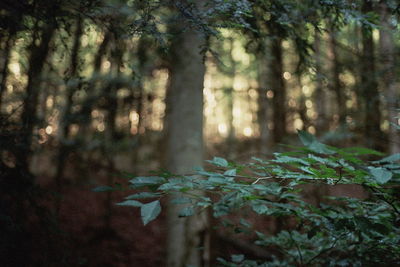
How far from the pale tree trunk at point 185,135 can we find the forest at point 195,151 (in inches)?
0.8

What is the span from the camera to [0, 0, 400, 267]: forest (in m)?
1.67

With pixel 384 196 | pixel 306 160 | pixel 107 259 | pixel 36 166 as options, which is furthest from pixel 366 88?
pixel 36 166

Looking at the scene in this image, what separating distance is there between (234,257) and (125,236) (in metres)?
6.13

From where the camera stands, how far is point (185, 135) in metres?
4.41

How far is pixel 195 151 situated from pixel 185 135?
295mm

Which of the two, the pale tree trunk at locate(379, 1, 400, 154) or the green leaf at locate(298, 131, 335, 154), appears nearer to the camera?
the green leaf at locate(298, 131, 335, 154)

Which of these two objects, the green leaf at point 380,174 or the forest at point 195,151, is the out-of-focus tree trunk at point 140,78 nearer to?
the forest at point 195,151

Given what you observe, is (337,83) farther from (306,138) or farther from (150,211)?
(150,211)

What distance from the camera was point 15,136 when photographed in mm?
3268

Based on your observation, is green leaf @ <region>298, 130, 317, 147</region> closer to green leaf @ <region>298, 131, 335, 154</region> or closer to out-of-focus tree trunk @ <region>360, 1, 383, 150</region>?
green leaf @ <region>298, 131, 335, 154</region>

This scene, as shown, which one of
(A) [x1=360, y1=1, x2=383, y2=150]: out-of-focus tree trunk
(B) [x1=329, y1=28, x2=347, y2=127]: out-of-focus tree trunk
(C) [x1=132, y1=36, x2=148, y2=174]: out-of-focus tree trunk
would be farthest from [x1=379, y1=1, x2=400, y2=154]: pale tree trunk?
(C) [x1=132, y1=36, x2=148, y2=174]: out-of-focus tree trunk

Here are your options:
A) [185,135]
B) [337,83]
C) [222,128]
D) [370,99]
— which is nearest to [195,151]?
[185,135]

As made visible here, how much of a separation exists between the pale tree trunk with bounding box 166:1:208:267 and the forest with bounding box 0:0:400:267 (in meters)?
0.02

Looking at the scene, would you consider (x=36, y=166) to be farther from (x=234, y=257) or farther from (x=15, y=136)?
(x=234, y=257)
